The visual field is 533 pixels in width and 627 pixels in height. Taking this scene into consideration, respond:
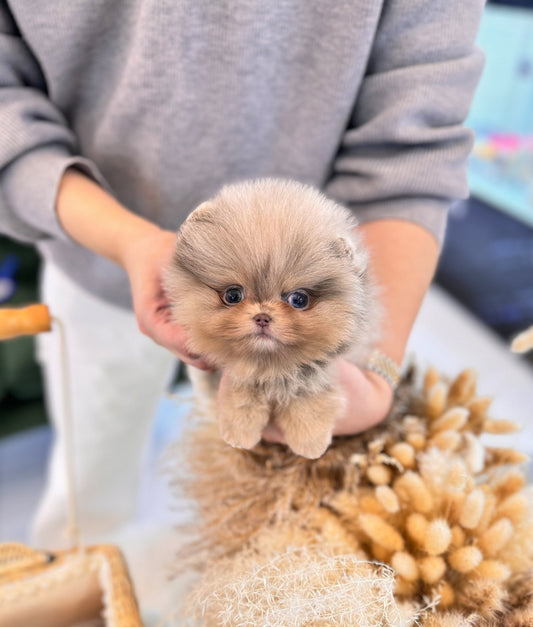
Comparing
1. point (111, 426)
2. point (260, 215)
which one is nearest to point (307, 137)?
point (260, 215)

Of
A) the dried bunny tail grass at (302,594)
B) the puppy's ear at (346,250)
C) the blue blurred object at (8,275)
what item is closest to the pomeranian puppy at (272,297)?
the puppy's ear at (346,250)

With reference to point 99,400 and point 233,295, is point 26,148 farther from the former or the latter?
point 99,400

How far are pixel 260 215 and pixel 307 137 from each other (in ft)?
1.15

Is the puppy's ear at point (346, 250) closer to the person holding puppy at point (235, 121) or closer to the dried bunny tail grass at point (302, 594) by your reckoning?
the person holding puppy at point (235, 121)

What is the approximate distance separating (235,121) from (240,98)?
35 millimetres

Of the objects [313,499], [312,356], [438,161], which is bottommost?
[313,499]

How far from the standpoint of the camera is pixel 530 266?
1913 millimetres

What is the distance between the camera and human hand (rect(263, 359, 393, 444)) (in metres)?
0.58

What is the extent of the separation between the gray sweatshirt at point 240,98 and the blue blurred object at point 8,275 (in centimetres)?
93

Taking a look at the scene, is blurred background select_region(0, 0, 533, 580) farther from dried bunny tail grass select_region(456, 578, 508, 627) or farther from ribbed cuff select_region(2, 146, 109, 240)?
dried bunny tail grass select_region(456, 578, 508, 627)

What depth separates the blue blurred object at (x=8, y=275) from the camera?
5.43 ft

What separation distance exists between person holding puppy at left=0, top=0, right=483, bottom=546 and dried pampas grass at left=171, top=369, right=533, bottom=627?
55mm

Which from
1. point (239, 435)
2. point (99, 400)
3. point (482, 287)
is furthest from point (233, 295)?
point (482, 287)

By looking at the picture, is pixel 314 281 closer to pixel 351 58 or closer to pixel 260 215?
pixel 260 215
